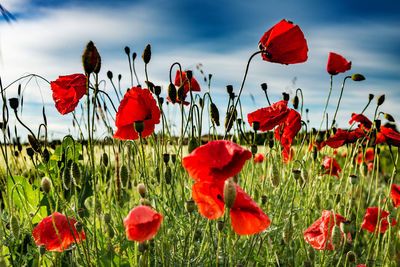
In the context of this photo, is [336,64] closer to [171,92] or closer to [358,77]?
[358,77]

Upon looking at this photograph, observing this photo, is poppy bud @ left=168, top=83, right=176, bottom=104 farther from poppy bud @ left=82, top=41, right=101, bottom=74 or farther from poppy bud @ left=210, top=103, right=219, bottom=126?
poppy bud @ left=82, top=41, right=101, bottom=74

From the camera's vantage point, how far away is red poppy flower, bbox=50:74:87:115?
135 cm

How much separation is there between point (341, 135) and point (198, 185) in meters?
1.15

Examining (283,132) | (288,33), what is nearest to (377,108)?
(283,132)

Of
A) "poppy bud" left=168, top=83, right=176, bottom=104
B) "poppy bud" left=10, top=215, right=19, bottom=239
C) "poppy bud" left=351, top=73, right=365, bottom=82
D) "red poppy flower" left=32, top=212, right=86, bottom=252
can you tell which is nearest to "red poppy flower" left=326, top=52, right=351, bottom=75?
"poppy bud" left=351, top=73, right=365, bottom=82

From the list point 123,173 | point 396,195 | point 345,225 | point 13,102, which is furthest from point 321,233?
point 13,102

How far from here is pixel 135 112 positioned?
4.15ft

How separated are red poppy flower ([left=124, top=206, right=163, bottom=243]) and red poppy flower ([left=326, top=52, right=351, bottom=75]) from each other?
1.63m

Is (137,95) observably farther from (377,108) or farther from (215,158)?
(377,108)

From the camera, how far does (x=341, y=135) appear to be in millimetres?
1844

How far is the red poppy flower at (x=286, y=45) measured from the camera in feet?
4.13

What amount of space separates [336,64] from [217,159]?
1533mm

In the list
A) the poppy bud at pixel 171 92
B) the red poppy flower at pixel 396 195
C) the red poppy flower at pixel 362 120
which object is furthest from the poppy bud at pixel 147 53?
the red poppy flower at pixel 396 195

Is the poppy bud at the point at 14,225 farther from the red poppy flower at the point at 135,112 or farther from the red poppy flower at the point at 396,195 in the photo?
the red poppy flower at the point at 396,195
